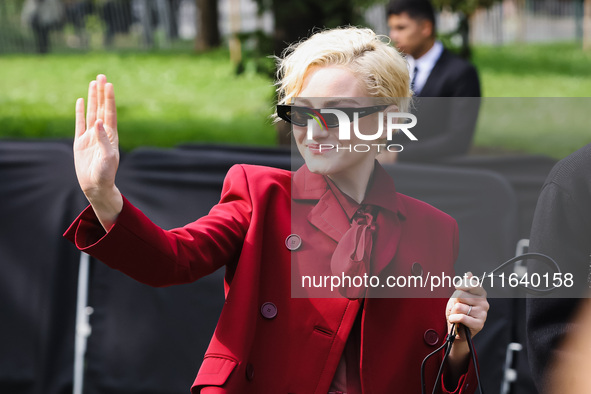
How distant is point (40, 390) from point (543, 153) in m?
3.04

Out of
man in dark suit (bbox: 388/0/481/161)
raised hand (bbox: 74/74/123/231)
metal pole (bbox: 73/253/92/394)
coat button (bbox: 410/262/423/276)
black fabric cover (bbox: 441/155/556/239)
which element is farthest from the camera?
man in dark suit (bbox: 388/0/481/161)

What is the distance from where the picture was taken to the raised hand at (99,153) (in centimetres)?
184

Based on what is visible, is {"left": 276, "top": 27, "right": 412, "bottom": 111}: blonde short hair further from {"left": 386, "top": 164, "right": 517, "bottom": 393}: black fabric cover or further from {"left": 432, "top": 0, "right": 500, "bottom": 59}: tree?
{"left": 432, "top": 0, "right": 500, "bottom": 59}: tree

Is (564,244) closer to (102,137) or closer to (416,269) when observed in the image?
(416,269)

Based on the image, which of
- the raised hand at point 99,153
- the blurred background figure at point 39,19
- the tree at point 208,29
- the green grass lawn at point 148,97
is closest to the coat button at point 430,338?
the raised hand at point 99,153

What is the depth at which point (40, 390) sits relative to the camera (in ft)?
14.4

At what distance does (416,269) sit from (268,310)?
0.40 m

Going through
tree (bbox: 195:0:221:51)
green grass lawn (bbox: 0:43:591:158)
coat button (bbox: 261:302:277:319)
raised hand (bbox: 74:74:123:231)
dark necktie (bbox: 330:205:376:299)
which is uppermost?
raised hand (bbox: 74:74:123:231)

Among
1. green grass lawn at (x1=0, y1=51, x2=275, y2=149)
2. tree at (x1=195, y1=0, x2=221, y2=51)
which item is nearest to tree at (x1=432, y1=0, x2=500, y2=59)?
green grass lawn at (x1=0, y1=51, x2=275, y2=149)

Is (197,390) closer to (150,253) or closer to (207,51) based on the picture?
(150,253)

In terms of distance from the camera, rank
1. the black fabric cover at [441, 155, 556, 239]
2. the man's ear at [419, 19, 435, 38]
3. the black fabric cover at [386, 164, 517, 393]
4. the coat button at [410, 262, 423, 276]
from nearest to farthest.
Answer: the coat button at [410, 262, 423, 276] < the black fabric cover at [386, 164, 517, 393] < the black fabric cover at [441, 155, 556, 239] < the man's ear at [419, 19, 435, 38]

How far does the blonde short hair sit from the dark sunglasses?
5 cm

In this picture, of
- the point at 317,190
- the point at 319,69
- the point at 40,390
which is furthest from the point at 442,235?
the point at 40,390

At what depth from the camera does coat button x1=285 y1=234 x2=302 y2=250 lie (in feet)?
6.82
